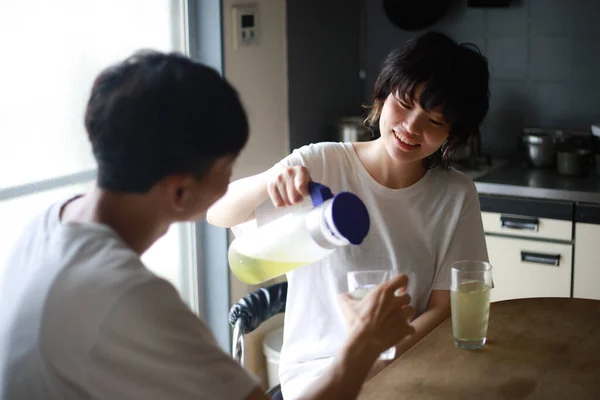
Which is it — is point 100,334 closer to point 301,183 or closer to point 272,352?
point 301,183

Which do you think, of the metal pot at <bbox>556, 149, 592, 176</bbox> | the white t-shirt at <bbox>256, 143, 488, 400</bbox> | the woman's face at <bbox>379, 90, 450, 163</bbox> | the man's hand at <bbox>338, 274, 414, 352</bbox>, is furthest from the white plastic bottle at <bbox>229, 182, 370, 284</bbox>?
the metal pot at <bbox>556, 149, 592, 176</bbox>

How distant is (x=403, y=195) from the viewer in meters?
1.92

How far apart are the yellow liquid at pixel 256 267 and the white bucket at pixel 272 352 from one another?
141cm

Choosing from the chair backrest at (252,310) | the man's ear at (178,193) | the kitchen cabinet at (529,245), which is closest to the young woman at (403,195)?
the chair backrest at (252,310)

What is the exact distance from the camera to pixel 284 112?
10.8ft

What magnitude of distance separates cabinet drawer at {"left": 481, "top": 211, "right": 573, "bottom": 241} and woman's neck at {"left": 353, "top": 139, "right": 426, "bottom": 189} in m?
1.23

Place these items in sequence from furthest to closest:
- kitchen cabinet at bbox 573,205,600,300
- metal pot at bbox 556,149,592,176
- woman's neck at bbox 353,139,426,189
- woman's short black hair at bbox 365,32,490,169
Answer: metal pot at bbox 556,149,592,176, kitchen cabinet at bbox 573,205,600,300, woman's neck at bbox 353,139,426,189, woman's short black hair at bbox 365,32,490,169

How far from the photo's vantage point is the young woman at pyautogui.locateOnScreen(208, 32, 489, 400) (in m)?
1.81

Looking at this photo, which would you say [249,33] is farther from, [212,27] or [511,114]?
[511,114]

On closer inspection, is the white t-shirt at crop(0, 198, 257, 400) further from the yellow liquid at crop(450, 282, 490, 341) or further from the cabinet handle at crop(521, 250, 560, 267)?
the cabinet handle at crop(521, 250, 560, 267)

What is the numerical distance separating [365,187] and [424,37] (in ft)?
1.18

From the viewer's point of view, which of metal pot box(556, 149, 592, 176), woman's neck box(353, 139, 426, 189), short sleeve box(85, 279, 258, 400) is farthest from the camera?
metal pot box(556, 149, 592, 176)

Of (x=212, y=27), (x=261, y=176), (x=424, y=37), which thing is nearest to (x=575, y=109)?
(x=212, y=27)

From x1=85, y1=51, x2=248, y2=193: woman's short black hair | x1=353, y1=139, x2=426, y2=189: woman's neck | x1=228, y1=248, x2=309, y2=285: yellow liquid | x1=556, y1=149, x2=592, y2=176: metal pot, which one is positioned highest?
x1=85, y1=51, x2=248, y2=193: woman's short black hair
